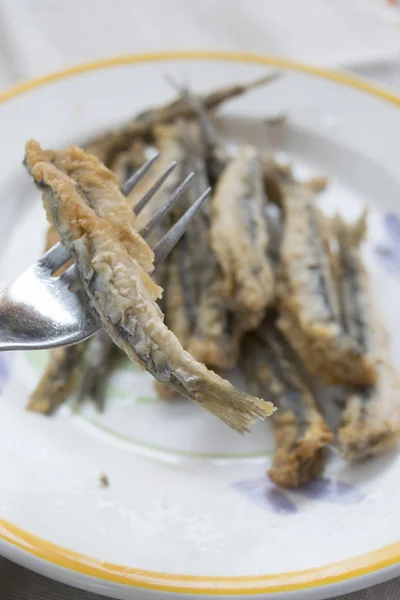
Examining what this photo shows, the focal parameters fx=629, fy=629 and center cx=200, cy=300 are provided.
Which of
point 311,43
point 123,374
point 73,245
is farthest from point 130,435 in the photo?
point 311,43

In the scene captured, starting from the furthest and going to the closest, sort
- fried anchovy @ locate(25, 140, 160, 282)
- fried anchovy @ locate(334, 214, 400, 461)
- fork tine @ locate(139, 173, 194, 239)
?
fried anchovy @ locate(334, 214, 400, 461)
fork tine @ locate(139, 173, 194, 239)
fried anchovy @ locate(25, 140, 160, 282)

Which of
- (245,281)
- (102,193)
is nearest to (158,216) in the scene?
(102,193)

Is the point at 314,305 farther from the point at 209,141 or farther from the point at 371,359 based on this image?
the point at 209,141

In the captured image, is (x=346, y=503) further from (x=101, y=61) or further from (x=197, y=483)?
(x=101, y=61)

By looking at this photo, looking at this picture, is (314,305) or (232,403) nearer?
(232,403)

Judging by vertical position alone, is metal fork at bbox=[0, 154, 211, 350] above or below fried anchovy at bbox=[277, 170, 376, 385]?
above

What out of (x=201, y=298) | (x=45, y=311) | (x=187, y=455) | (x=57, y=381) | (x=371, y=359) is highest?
(x=45, y=311)

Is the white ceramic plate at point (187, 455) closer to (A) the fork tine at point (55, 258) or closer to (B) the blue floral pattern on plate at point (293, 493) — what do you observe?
(B) the blue floral pattern on plate at point (293, 493)

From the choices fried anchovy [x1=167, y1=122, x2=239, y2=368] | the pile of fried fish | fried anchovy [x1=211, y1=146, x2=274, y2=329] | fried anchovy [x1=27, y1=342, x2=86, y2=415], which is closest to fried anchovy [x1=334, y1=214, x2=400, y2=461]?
the pile of fried fish

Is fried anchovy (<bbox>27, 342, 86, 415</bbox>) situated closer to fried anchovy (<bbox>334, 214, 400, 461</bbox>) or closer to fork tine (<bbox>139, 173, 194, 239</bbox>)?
fork tine (<bbox>139, 173, 194, 239</bbox>)
